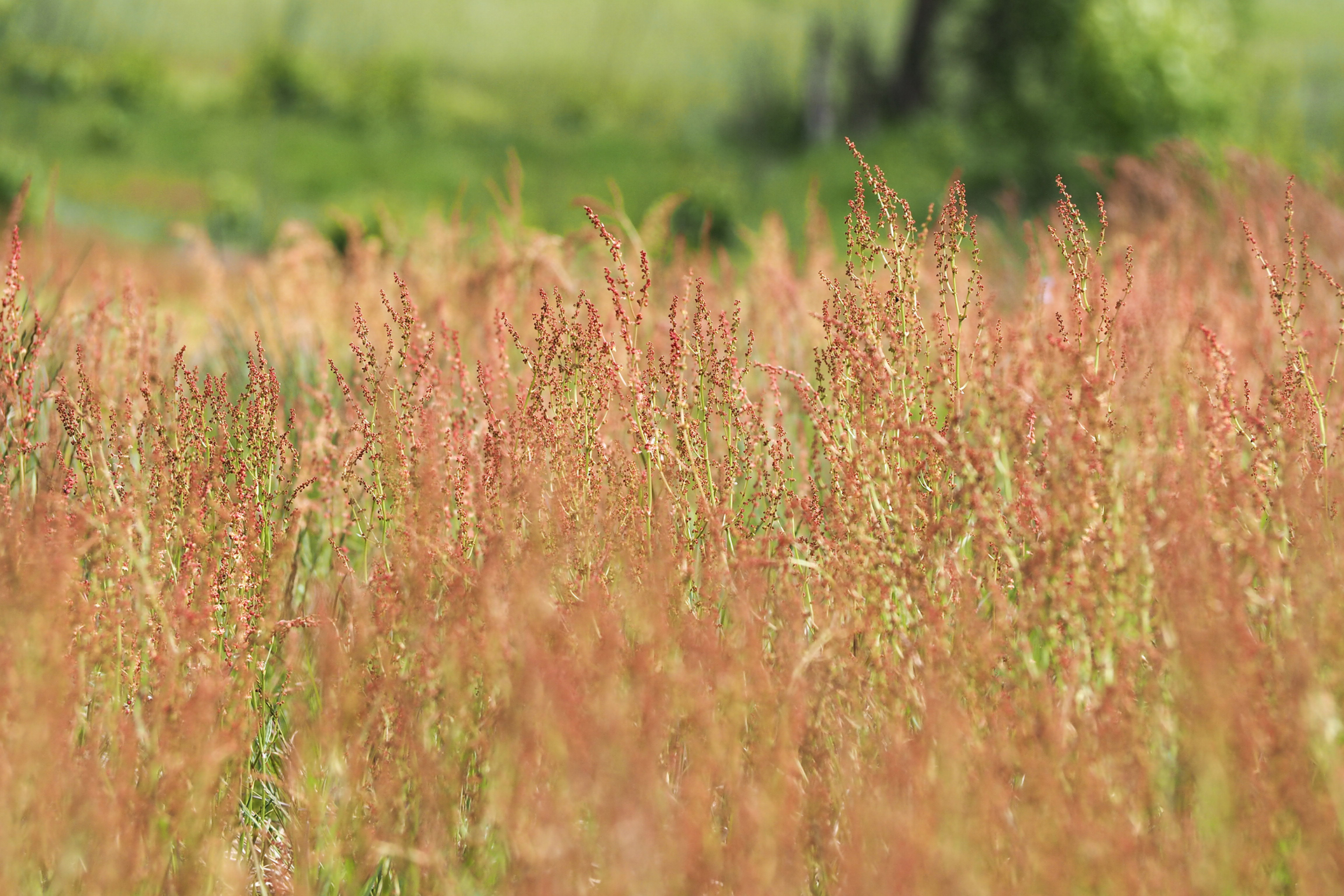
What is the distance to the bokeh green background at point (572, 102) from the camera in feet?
43.3

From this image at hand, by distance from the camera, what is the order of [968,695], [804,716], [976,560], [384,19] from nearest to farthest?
[804,716] → [968,695] → [976,560] → [384,19]

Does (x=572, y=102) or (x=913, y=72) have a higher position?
(x=572, y=102)

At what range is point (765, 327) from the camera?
4.07 m

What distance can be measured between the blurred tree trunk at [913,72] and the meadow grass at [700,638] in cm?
1740

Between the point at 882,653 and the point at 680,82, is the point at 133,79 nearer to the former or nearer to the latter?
the point at 680,82

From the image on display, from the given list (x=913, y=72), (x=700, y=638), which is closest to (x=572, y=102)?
(x=913, y=72)

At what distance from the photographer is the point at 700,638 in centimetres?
150

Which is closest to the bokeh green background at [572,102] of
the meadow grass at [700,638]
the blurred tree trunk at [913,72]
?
the blurred tree trunk at [913,72]

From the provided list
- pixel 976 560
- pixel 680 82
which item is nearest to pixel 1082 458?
pixel 976 560

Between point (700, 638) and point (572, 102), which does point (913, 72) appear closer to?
point (572, 102)

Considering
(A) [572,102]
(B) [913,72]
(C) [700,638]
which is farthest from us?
(A) [572,102]

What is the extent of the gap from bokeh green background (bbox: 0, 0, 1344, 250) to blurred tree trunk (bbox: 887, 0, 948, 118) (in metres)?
0.37

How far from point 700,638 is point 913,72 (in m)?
18.9

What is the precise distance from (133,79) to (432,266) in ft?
65.9
